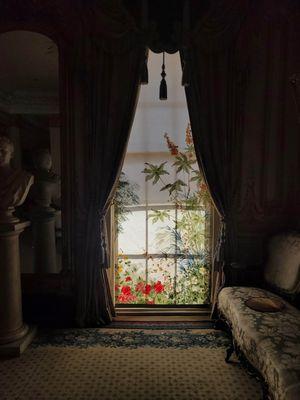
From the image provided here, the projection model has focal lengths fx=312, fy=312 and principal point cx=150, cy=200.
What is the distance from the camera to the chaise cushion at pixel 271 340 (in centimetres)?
147

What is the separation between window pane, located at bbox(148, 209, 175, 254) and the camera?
298cm

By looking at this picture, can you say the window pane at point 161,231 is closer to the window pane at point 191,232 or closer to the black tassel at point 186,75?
the window pane at point 191,232

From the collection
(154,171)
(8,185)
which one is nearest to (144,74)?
(154,171)

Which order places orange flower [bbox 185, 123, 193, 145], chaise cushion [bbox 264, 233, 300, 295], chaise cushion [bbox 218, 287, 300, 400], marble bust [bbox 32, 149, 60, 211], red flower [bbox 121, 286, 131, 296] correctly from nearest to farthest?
chaise cushion [bbox 218, 287, 300, 400] → chaise cushion [bbox 264, 233, 300, 295] → marble bust [bbox 32, 149, 60, 211] → orange flower [bbox 185, 123, 193, 145] → red flower [bbox 121, 286, 131, 296]

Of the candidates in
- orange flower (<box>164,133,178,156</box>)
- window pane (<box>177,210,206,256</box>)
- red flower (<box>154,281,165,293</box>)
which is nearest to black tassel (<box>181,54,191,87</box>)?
orange flower (<box>164,133,178,156</box>)

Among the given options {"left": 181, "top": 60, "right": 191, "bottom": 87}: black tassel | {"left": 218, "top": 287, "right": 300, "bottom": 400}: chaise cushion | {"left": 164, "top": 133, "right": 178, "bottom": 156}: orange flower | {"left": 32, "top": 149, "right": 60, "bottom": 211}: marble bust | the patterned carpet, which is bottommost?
the patterned carpet

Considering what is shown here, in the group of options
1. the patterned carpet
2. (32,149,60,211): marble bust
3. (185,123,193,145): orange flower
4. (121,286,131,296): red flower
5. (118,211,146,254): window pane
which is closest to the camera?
the patterned carpet

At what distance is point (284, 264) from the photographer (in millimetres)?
2406

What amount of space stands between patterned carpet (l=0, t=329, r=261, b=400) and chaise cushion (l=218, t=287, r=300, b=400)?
303 millimetres

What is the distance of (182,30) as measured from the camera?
259 cm

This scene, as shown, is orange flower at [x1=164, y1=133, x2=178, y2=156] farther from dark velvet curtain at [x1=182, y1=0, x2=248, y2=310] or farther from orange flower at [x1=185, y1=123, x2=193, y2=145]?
dark velvet curtain at [x1=182, y1=0, x2=248, y2=310]

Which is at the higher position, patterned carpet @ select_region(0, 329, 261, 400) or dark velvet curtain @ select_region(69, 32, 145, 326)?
dark velvet curtain @ select_region(69, 32, 145, 326)

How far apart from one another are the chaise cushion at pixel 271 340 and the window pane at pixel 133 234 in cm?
100

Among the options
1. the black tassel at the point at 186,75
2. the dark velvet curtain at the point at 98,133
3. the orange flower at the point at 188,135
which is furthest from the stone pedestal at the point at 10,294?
the black tassel at the point at 186,75
